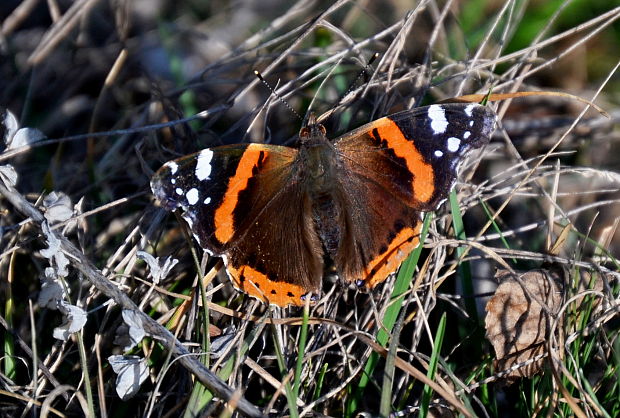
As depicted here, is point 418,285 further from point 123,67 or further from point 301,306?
point 123,67

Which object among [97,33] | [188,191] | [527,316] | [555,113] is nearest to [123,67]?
[97,33]

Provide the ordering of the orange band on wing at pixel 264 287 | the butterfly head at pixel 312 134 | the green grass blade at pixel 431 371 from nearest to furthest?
1. the green grass blade at pixel 431 371
2. the orange band on wing at pixel 264 287
3. the butterfly head at pixel 312 134

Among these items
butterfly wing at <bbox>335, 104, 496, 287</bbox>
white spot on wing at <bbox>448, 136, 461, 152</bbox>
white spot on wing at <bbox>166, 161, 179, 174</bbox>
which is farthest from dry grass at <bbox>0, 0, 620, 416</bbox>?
white spot on wing at <bbox>166, 161, 179, 174</bbox>

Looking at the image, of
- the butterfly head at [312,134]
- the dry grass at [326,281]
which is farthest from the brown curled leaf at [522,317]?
the butterfly head at [312,134]

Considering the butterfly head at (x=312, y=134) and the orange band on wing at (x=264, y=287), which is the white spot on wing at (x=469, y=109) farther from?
the orange band on wing at (x=264, y=287)

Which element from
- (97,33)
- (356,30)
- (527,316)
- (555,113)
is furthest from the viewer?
(97,33)

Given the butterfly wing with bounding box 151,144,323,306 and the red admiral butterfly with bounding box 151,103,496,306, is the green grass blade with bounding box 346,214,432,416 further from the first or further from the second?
the butterfly wing with bounding box 151,144,323,306

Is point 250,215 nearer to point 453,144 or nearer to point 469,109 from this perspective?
point 453,144
